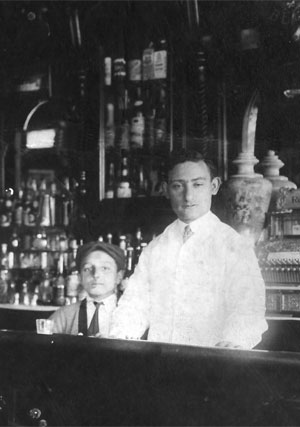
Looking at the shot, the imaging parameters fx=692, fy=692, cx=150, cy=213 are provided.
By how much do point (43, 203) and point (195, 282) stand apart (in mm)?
1178

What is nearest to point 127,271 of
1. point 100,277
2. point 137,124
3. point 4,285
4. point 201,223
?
point 100,277

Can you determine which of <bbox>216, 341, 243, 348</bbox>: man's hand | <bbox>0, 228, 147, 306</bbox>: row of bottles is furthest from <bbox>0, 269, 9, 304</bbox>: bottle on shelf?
<bbox>216, 341, 243, 348</bbox>: man's hand

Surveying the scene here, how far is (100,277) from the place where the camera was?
236 cm

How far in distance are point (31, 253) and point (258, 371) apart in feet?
4.84

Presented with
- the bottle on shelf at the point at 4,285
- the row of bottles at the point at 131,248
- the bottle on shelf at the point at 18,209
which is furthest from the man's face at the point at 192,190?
the bottle on shelf at the point at 18,209

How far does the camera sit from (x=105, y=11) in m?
3.19

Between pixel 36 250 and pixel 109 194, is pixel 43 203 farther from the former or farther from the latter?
pixel 109 194

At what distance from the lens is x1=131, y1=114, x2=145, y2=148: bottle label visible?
107 inches

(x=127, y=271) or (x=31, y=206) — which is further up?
(x=31, y=206)

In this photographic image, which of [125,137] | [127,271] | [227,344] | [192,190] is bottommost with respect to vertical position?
[227,344]

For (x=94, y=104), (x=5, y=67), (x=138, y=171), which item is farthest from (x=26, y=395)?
(x=5, y=67)

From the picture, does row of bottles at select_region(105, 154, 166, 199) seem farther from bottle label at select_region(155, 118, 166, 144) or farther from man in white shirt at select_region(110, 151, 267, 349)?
man in white shirt at select_region(110, 151, 267, 349)

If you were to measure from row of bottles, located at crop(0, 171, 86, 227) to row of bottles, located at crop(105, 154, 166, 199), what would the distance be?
0.43 ft

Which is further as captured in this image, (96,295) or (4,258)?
(4,258)
